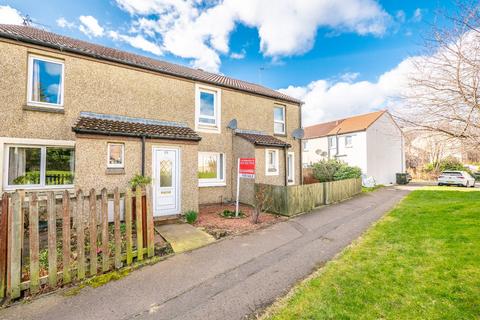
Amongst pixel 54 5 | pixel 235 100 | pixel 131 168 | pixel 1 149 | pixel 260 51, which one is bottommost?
pixel 131 168

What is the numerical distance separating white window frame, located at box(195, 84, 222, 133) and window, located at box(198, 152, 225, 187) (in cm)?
133

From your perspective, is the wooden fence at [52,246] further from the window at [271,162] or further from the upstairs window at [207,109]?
the window at [271,162]

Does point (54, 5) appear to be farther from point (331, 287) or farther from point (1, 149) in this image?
point (331, 287)

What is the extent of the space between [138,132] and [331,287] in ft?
24.4

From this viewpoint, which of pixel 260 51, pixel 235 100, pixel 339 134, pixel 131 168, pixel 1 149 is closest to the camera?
pixel 1 149

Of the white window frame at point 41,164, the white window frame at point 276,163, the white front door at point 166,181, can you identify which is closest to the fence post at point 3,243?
the white front door at point 166,181

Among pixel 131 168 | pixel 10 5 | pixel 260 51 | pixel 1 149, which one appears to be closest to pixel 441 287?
pixel 131 168

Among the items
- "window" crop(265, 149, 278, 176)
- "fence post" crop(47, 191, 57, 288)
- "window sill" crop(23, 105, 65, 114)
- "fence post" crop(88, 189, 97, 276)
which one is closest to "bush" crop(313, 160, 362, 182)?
"window" crop(265, 149, 278, 176)

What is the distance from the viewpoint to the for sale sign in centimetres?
867

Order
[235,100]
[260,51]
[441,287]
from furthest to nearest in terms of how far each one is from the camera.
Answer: [260,51] → [235,100] → [441,287]

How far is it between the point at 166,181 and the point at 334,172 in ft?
49.2

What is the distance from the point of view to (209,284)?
4.17 m

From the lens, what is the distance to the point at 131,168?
25.4 ft

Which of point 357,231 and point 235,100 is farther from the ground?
point 235,100
